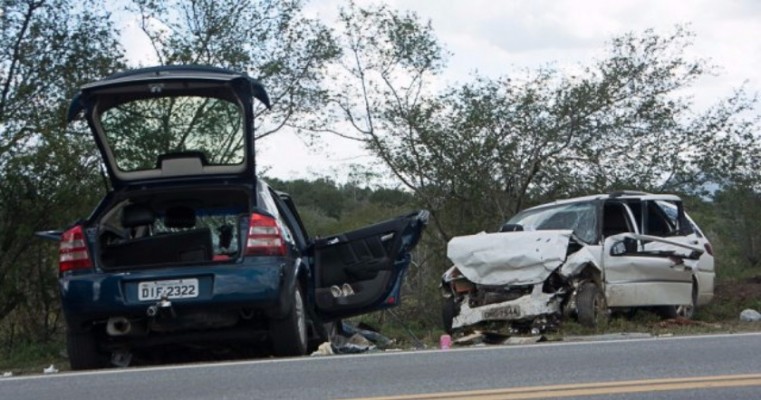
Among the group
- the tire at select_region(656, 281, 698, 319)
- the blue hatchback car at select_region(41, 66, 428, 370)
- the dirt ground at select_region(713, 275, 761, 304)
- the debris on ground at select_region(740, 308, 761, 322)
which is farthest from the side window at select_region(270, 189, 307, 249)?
the dirt ground at select_region(713, 275, 761, 304)

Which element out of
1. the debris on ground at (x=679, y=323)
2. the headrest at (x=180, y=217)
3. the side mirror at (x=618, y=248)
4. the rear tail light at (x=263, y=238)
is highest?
the headrest at (x=180, y=217)

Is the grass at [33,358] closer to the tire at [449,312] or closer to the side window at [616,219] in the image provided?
the tire at [449,312]

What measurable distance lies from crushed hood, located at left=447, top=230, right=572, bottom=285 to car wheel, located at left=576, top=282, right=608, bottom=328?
18.5 inches

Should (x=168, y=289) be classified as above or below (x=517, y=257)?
below

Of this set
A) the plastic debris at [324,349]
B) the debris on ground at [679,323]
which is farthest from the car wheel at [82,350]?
the debris on ground at [679,323]

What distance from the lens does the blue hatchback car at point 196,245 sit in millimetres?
8875

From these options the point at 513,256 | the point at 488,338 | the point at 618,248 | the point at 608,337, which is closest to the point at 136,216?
the point at 488,338


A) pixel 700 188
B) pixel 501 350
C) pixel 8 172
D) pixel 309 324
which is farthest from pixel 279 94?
pixel 501 350

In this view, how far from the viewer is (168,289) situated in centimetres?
885

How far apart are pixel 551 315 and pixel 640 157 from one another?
8.09 metres

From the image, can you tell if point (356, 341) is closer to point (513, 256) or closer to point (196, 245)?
point (513, 256)

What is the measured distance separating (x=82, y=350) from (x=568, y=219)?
20.5 ft

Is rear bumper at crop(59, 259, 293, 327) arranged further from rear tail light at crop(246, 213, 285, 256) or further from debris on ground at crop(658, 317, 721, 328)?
debris on ground at crop(658, 317, 721, 328)

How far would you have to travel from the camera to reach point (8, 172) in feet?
46.3
